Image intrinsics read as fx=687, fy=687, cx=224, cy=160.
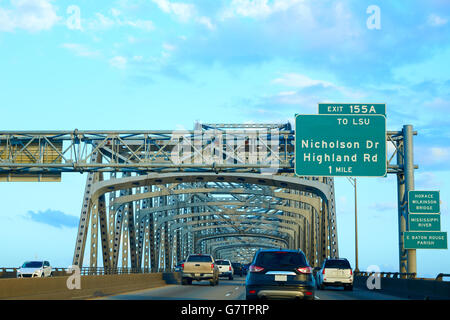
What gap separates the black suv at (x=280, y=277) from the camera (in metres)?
17.8

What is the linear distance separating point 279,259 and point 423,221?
45.4 feet

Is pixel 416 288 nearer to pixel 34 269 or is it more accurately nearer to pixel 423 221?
pixel 423 221

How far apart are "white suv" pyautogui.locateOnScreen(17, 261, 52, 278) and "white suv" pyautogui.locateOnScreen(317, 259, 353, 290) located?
19666 mm

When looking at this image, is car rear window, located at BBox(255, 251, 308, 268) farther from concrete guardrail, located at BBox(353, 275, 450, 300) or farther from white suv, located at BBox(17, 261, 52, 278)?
white suv, located at BBox(17, 261, 52, 278)

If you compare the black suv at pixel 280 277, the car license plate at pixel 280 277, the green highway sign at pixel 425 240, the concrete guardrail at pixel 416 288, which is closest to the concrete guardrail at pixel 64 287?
the black suv at pixel 280 277

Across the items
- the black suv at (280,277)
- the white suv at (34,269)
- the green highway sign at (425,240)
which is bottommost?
the white suv at (34,269)

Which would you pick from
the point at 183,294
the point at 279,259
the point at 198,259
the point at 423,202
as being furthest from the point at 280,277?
the point at 198,259

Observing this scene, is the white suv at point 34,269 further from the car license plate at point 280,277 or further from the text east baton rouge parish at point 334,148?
the car license plate at point 280,277

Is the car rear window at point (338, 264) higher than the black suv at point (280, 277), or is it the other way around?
the black suv at point (280, 277)

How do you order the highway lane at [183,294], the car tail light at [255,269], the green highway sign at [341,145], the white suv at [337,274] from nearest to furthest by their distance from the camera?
the car tail light at [255,269], the highway lane at [183,294], the green highway sign at [341,145], the white suv at [337,274]

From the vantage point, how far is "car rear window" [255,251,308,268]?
1816 cm

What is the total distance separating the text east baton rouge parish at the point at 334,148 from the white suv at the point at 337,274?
5945mm

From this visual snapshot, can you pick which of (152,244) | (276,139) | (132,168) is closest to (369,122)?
(276,139)
